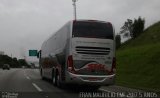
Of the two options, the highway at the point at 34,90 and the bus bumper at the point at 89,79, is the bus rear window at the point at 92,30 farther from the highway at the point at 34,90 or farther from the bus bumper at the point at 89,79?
the highway at the point at 34,90

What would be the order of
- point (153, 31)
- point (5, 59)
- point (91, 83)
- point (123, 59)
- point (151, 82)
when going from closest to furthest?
point (91, 83) → point (151, 82) → point (123, 59) → point (153, 31) → point (5, 59)

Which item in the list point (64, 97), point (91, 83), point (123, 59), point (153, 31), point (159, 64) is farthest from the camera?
point (153, 31)

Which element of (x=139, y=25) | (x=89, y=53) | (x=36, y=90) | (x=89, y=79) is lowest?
(x=36, y=90)

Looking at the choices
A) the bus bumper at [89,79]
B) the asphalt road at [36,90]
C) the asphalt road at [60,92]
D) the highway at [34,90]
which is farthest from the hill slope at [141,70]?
the highway at [34,90]

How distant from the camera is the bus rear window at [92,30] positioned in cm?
2117

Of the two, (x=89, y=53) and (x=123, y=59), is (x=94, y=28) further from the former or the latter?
(x=123, y=59)

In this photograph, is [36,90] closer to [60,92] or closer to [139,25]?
[60,92]

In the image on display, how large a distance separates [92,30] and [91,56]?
1.32 meters

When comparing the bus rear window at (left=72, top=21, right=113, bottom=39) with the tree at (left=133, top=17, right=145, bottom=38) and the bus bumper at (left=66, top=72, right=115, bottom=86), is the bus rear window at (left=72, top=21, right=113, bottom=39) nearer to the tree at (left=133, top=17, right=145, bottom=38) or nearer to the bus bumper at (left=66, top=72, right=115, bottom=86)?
the bus bumper at (left=66, top=72, right=115, bottom=86)

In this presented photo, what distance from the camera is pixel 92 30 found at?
70.0 ft

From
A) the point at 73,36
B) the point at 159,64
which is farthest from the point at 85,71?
the point at 159,64

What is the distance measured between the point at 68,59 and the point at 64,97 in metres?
2.95

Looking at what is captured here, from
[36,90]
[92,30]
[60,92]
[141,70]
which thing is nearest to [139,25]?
[141,70]

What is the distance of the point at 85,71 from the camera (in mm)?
20812
